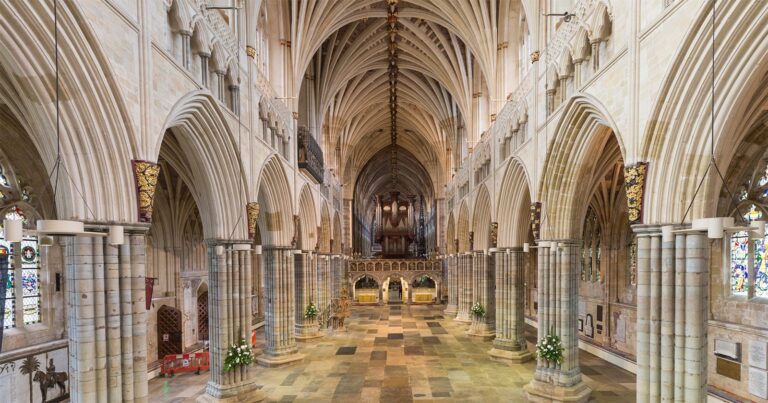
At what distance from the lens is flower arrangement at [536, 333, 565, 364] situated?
1134 cm

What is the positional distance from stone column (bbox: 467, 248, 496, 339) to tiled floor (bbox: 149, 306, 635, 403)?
881mm

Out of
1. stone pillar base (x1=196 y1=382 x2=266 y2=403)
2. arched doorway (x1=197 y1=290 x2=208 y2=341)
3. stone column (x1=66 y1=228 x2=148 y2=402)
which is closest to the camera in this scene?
stone column (x1=66 y1=228 x2=148 y2=402)

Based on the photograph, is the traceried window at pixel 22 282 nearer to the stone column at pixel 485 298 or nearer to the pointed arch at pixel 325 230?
the pointed arch at pixel 325 230

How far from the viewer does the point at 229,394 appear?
36.7ft

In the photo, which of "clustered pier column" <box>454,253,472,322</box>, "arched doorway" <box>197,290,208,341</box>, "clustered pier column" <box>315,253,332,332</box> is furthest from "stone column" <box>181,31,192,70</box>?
"clustered pier column" <box>454,253,472,322</box>

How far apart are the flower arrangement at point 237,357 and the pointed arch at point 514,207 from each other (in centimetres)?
1072

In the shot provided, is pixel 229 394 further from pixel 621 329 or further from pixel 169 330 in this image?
pixel 621 329

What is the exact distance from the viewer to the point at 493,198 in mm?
17766

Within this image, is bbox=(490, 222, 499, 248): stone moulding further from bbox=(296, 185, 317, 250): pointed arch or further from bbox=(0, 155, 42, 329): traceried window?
bbox=(0, 155, 42, 329): traceried window

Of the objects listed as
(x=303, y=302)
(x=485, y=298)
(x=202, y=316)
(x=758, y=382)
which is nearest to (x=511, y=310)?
(x=485, y=298)

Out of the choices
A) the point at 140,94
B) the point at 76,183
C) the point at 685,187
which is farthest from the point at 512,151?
the point at 76,183

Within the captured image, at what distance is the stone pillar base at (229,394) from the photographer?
11094 mm

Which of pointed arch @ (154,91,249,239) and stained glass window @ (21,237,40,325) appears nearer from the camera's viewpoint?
pointed arch @ (154,91,249,239)

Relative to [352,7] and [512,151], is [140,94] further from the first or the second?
[352,7]
